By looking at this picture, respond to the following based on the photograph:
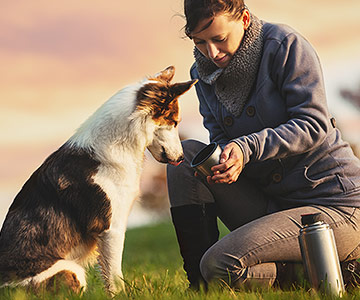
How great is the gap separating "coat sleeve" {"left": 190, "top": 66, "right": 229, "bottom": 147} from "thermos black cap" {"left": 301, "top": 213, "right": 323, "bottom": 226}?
105cm

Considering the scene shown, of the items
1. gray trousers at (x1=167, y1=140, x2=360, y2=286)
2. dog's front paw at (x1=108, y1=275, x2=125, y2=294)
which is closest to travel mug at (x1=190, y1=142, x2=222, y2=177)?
gray trousers at (x1=167, y1=140, x2=360, y2=286)

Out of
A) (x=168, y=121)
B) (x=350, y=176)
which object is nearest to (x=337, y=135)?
(x=350, y=176)

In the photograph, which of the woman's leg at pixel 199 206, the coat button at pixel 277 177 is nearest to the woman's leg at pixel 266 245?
the coat button at pixel 277 177

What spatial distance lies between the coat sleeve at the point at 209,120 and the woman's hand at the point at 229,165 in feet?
2.88

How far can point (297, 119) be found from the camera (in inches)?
117

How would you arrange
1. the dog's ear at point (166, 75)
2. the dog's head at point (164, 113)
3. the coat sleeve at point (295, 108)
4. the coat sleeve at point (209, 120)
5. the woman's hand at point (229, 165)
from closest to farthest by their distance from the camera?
the woman's hand at point (229, 165) < the coat sleeve at point (295, 108) < the dog's head at point (164, 113) < the coat sleeve at point (209, 120) < the dog's ear at point (166, 75)

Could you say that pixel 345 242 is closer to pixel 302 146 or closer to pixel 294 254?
pixel 294 254

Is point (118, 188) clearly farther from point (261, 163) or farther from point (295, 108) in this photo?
point (295, 108)

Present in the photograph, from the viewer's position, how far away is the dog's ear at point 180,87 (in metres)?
3.49

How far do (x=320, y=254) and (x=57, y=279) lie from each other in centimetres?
177

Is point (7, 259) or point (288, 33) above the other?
point (288, 33)

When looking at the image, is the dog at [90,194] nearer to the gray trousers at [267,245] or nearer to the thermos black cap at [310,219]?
the gray trousers at [267,245]

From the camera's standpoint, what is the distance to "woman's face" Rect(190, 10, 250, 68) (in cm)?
306

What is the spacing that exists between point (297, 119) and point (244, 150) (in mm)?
455
